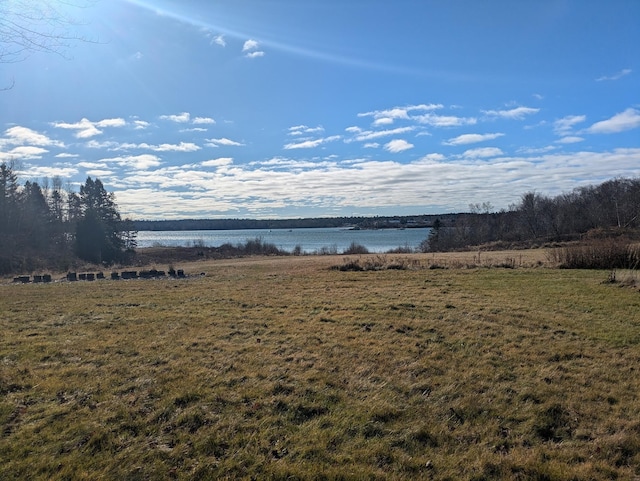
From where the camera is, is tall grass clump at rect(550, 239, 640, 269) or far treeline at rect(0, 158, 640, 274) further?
far treeline at rect(0, 158, 640, 274)

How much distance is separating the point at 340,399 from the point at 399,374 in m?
1.21

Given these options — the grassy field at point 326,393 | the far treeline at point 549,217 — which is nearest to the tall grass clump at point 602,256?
the grassy field at point 326,393

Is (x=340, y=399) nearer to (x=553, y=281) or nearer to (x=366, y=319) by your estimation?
(x=366, y=319)

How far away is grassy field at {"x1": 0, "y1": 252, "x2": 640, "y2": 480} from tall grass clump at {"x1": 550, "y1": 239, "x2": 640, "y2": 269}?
33.0 ft

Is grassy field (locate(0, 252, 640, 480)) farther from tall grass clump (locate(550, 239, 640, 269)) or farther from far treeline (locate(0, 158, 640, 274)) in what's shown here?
far treeline (locate(0, 158, 640, 274))

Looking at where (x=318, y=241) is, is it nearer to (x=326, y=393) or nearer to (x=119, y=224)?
(x=119, y=224)

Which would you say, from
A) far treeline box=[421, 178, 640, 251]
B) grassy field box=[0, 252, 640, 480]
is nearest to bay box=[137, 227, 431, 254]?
far treeline box=[421, 178, 640, 251]

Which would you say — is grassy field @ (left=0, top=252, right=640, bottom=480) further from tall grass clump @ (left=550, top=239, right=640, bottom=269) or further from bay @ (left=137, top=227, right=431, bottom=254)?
bay @ (left=137, top=227, right=431, bottom=254)

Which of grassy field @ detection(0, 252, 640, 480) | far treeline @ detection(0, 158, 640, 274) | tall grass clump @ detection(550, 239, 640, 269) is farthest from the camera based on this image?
far treeline @ detection(0, 158, 640, 274)

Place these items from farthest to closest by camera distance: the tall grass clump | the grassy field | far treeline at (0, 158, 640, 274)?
far treeline at (0, 158, 640, 274) < the tall grass clump < the grassy field

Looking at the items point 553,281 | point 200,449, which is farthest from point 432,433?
point 553,281

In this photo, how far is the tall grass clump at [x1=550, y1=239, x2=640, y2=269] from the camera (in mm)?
18859

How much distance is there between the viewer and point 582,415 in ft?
14.9

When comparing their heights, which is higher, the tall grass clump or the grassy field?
the tall grass clump
